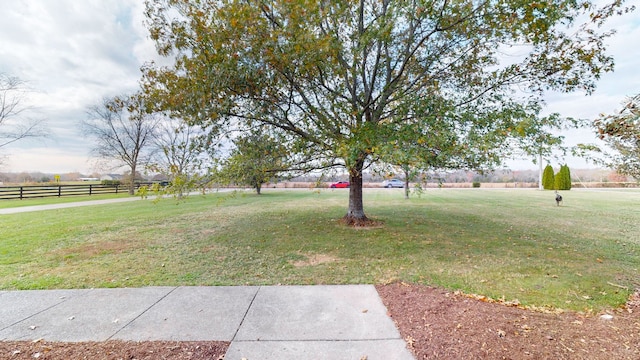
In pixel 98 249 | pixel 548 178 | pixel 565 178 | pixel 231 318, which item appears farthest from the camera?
pixel 548 178

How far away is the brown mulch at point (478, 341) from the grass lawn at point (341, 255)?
0.56 metres

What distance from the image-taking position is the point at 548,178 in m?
27.1

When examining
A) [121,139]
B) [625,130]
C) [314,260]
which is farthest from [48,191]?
[625,130]

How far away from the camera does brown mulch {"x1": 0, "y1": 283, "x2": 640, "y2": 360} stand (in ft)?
7.41

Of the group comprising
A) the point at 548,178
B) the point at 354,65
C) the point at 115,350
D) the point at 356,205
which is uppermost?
the point at 354,65

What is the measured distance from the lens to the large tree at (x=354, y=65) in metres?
5.29

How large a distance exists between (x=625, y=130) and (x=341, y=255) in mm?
4134

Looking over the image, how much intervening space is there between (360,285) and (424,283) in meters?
0.90

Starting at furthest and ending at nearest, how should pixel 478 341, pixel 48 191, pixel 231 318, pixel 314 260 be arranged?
pixel 48 191, pixel 314 260, pixel 231 318, pixel 478 341

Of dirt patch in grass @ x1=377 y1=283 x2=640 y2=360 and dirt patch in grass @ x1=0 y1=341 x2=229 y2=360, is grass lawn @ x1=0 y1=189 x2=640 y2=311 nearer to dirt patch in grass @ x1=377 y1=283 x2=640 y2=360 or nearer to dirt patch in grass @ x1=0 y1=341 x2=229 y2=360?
dirt patch in grass @ x1=377 y1=283 x2=640 y2=360

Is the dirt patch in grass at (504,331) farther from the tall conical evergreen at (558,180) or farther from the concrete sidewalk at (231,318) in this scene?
the tall conical evergreen at (558,180)

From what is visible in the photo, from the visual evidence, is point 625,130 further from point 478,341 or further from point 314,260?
point 314,260

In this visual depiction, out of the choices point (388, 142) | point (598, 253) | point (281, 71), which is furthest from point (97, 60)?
point (598, 253)

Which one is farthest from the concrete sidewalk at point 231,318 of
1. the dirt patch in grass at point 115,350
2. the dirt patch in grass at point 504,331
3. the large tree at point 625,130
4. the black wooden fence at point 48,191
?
the black wooden fence at point 48,191
